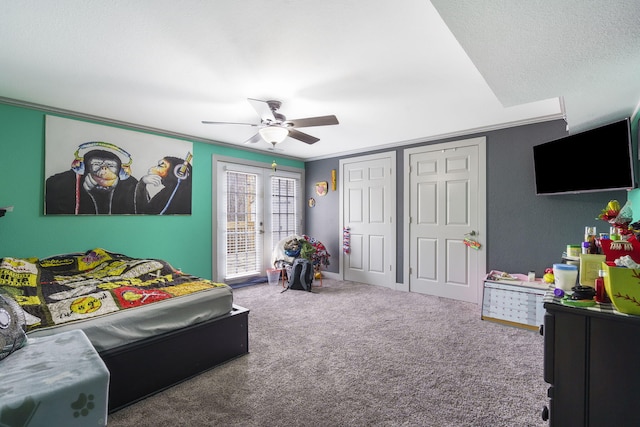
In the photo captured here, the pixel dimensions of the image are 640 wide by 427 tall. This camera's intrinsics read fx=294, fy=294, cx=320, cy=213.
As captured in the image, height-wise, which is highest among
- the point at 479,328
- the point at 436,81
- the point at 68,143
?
the point at 436,81

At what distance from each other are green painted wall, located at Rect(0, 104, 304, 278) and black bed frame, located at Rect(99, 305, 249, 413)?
202 cm

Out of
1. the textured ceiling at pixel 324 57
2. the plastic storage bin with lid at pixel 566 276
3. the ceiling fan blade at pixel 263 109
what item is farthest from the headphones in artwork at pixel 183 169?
the plastic storage bin with lid at pixel 566 276

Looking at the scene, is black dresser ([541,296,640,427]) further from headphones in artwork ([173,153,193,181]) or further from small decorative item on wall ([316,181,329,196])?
small decorative item on wall ([316,181,329,196])

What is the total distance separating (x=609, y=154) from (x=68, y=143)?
17.0ft

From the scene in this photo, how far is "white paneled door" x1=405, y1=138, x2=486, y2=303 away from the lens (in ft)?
12.9

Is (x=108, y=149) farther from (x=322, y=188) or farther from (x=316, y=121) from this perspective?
(x=322, y=188)

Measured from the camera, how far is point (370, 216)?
5035mm

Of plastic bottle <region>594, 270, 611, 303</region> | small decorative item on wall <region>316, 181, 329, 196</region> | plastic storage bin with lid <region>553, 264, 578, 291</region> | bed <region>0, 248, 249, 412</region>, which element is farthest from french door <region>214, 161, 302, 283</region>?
plastic bottle <region>594, 270, 611, 303</region>

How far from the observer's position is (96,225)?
11.3ft

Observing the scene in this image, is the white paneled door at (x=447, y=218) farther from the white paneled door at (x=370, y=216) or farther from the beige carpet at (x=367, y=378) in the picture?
the beige carpet at (x=367, y=378)

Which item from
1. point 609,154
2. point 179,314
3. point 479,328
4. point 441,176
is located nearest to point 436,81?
point 609,154

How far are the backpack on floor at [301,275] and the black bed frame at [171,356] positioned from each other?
2052 millimetres

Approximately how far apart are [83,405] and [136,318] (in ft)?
2.58

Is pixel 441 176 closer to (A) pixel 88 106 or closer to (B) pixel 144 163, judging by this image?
(B) pixel 144 163
